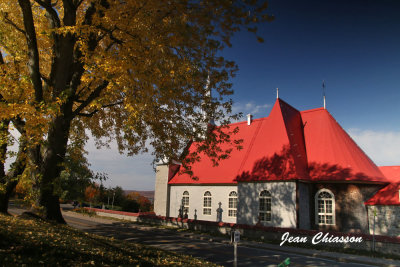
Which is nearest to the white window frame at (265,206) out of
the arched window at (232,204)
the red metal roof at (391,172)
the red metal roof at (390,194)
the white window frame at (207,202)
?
the arched window at (232,204)

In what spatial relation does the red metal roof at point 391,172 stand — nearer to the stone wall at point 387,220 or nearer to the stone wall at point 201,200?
the stone wall at point 387,220

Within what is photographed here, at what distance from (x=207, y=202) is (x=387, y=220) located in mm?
15430

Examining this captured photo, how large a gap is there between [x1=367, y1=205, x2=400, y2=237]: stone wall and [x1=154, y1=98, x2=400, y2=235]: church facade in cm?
9

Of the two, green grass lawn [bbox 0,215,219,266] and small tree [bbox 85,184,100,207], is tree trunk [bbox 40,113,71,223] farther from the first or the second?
green grass lawn [bbox 0,215,219,266]

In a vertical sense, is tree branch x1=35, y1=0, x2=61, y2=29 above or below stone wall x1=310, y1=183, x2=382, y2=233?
above

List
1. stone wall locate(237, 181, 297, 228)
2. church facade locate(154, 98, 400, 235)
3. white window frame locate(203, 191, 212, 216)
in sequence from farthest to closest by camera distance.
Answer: white window frame locate(203, 191, 212, 216), stone wall locate(237, 181, 297, 228), church facade locate(154, 98, 400, 235)

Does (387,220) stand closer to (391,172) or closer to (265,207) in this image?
(391,172)

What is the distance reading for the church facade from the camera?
66.1 feet

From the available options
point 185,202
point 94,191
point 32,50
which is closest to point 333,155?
point 185,202

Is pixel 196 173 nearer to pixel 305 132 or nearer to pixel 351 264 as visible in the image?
pixel 305 132

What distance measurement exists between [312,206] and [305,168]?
294 cm

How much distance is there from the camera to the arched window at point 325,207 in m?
20.8
